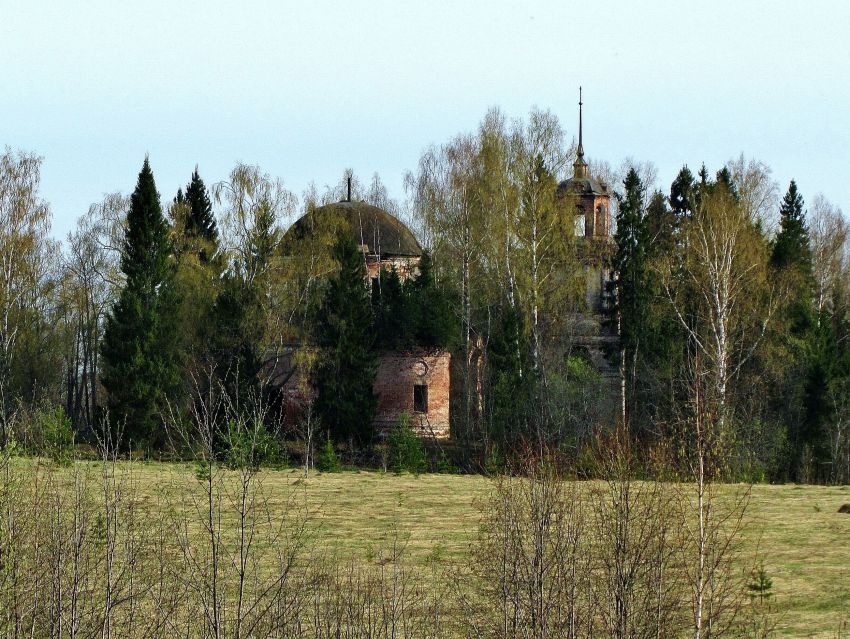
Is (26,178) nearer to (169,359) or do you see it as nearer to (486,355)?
(169,359)

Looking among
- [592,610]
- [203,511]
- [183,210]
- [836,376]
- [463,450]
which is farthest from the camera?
[183,210]

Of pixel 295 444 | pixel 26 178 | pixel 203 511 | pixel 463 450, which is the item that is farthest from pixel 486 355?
pixel 203 511

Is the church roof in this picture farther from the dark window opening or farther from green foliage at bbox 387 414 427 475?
green foliage at bbox 387 414 427 475

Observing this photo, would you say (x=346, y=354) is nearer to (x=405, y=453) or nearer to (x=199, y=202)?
(x=405, y=453)

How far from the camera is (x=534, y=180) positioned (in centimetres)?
3572

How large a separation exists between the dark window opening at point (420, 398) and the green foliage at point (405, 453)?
4952 mm

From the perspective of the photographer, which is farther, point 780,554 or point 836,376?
point 836,376

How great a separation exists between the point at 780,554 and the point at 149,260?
2155cm

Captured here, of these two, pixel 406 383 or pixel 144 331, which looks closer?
pixel 144 331

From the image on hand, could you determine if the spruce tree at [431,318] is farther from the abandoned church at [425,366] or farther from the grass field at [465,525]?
the grass field at [465,525]

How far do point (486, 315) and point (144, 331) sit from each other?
11.1 meters

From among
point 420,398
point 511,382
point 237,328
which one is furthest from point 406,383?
point 237,328

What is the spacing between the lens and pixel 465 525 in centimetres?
2102

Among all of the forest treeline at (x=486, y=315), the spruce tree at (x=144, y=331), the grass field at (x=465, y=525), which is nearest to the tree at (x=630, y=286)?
the forest treeline at (x=486, y=315)
